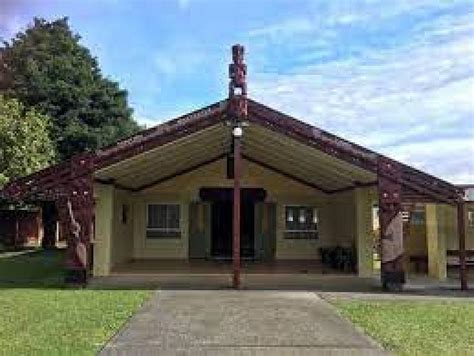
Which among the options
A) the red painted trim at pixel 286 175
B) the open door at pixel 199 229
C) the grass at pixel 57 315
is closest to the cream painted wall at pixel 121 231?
the open door at pixel 199 229

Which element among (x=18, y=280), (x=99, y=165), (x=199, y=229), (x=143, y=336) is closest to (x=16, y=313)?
(x=143, y=336)

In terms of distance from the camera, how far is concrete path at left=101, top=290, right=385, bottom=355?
859 cm

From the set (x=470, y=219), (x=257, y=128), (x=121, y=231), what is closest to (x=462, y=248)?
(x=470, y=219)

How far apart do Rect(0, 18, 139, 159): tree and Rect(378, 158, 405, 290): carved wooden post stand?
759 inches

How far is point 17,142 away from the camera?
90.6ft

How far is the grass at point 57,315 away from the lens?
28.2 feet

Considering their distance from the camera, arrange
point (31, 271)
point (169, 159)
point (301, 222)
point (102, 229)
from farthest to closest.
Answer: point (301, 222) → point (31, 271) → point (169, 159) → point (102, 229)

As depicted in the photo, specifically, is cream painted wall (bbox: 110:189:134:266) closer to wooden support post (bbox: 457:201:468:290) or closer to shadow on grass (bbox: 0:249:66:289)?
shadow on grass (bbox: 0:249:66:289)

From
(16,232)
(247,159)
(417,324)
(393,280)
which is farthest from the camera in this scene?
(16,232)

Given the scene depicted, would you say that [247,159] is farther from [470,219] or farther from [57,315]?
[57,315]

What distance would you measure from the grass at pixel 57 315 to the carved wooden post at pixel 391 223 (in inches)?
202

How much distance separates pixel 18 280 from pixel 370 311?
885 cm

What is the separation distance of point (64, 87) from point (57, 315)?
2264cm

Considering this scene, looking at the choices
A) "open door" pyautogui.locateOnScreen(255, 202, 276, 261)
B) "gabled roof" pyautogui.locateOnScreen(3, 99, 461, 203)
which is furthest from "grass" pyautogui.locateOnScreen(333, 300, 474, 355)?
"open door" pyautogui.locateOnScreen(255, 202, 276, 261)
